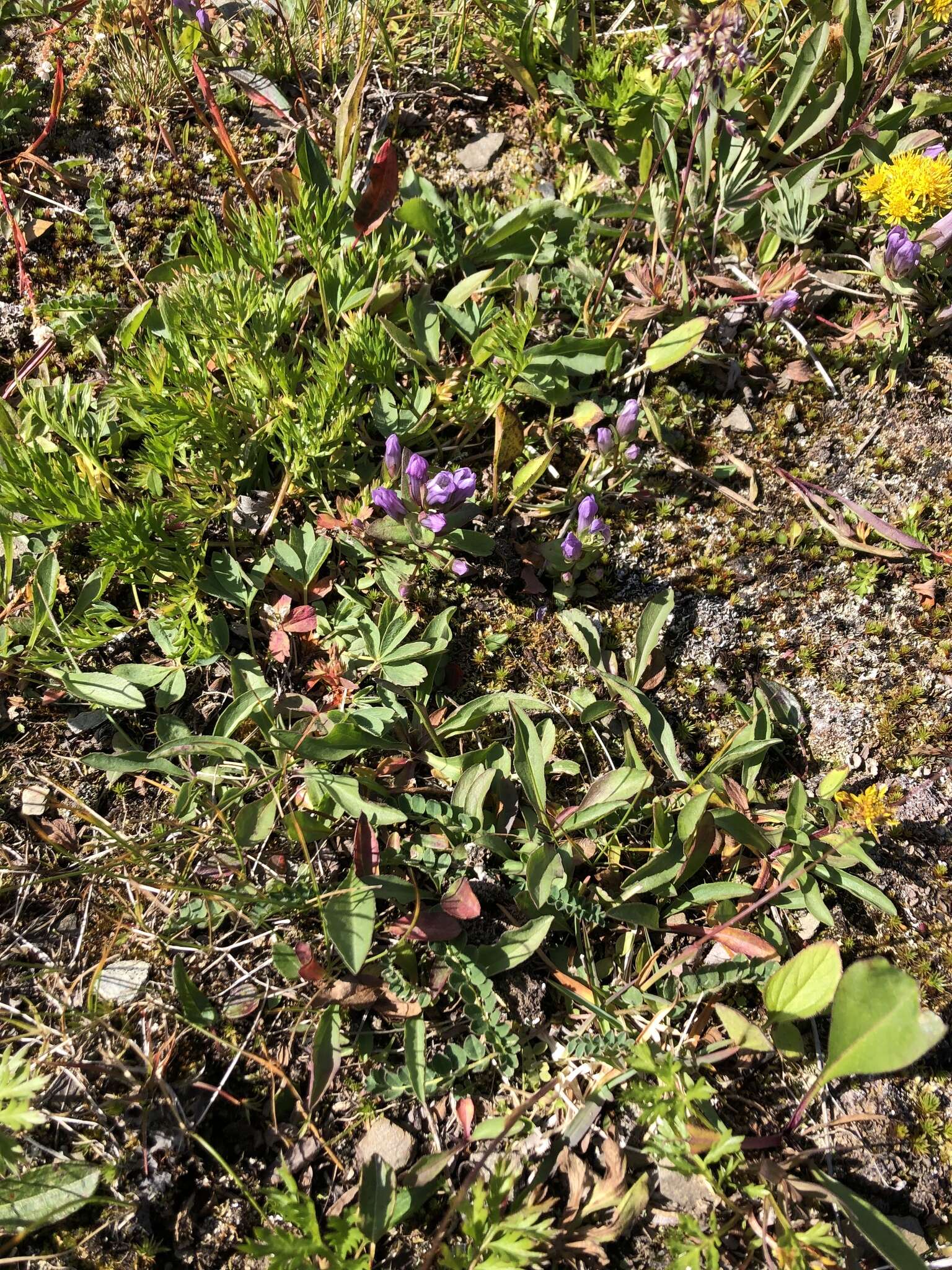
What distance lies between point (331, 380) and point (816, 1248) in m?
2.29

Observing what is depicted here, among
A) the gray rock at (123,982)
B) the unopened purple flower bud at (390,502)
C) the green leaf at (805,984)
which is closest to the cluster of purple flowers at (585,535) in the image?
the unopened purple flower bud at (390,502)

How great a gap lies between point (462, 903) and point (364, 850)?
0.88 feet

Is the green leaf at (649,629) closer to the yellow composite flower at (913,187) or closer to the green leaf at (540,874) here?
the green leaf at (540,874)

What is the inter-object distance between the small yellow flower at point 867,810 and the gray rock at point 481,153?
2.32 metres

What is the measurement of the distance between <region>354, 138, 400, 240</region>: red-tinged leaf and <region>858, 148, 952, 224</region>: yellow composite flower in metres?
1.44

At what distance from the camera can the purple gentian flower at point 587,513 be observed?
240 centimetres

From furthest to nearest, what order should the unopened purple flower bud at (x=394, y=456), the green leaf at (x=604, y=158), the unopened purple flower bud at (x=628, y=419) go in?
1. the green leaf at (x=604, y=158)
2. the unopened purple flower bud at (x=628, y=419)
3. the unopened purple flower bud at (x=394, y=456)

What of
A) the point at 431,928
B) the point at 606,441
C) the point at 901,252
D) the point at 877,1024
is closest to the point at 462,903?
the point at 431,928

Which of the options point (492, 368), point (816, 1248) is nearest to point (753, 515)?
point (492, 368)

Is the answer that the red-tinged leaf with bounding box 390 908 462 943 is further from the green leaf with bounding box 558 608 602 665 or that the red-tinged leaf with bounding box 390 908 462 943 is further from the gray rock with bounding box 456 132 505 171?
the gray rock with bounding box 456 132 505 171

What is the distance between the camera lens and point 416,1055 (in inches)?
78.1

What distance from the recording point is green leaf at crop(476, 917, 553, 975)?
207 centimetres

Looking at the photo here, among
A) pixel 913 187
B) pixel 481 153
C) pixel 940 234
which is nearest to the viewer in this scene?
pixel 913 187

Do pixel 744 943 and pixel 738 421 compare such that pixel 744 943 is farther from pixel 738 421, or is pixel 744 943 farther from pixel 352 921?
pixel 738 421
